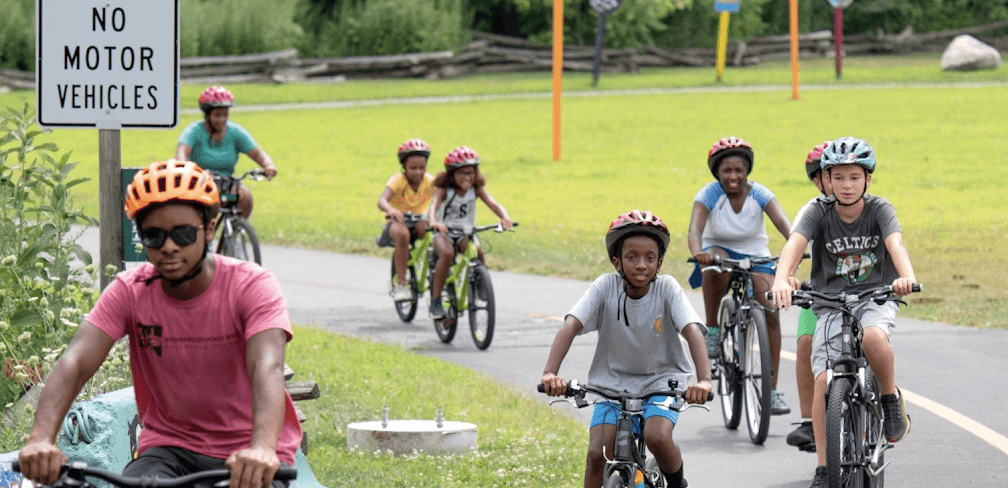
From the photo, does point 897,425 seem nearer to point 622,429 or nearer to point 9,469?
point 622,429

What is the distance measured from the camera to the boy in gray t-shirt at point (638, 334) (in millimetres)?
5719

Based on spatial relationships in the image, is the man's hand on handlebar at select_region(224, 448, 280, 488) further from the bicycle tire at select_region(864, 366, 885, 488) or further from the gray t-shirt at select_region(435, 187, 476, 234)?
the gray t-shirt at select_region(435, 187, 476, 234)

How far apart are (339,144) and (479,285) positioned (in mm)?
22012

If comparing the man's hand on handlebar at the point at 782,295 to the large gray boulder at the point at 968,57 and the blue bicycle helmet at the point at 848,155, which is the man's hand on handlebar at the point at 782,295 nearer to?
the blue bicycle helmet at the point at 848,155

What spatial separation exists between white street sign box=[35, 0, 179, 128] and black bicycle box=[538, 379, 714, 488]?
2.49 m

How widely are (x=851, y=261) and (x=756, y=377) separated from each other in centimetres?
190

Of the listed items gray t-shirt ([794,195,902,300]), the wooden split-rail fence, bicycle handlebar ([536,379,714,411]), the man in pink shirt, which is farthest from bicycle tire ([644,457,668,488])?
the wooden split-rail fence

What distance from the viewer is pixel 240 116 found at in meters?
37.0

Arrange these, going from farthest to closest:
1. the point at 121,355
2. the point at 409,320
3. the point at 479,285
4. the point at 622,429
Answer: the point at 409,320 → the point at 479,285 → the point at 121,355 → the point at 622,429

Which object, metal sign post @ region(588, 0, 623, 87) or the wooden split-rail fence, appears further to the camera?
the wooden split-rail fence

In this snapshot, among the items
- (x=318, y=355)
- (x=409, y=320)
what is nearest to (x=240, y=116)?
(x=409, y=320)

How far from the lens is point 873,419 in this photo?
6.73 m

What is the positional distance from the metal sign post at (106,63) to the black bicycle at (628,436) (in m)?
2.38

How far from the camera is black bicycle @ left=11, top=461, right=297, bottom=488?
3.73m
